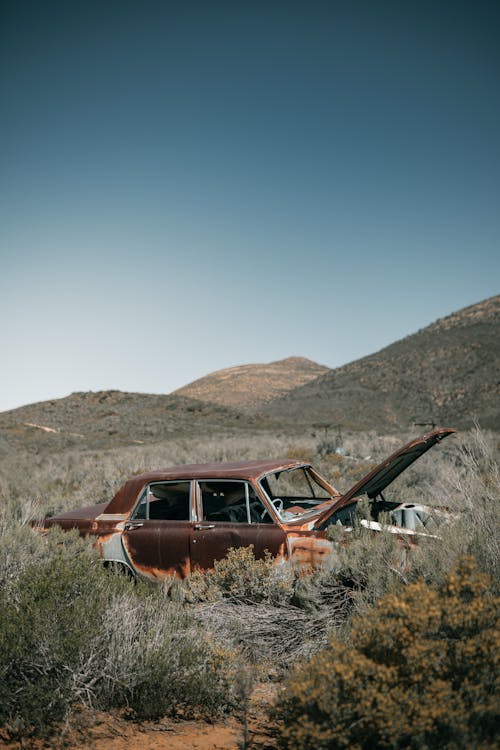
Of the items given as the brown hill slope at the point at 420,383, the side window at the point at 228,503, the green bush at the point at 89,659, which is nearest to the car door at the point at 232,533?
the side window at the point at 228,503

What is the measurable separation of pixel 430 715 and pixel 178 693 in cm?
172

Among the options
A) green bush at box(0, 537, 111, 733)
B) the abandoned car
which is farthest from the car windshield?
green bush at box(0, 537, 111, 733)

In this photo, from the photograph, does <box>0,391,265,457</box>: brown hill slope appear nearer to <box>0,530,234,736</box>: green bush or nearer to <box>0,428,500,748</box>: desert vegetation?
<box>0,428,500,748</box>: desert vegetation

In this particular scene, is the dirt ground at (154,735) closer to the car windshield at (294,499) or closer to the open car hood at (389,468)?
the open car hood at (389,468)

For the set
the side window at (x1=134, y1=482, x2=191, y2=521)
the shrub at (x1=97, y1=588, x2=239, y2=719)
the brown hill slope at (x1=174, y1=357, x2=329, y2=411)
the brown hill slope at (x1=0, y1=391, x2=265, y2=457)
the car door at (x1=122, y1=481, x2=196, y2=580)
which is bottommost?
the shrub at (x1=97, y1=588, x2=239, y2=719)

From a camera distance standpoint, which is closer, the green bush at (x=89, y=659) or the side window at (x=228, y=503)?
the green bush at (x=89, y=659)

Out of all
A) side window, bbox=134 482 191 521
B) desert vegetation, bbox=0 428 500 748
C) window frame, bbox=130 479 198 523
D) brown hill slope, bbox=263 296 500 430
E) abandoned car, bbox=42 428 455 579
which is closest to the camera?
desert vegetation, bbox=0 428 500 748

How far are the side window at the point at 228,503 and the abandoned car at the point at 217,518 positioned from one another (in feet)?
0.04

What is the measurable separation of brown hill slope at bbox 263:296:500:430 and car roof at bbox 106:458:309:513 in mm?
36384

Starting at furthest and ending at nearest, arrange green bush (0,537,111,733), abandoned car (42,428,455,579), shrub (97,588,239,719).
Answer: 1. abandoned car (42,428,455,579)
2. shrub (97,588,239,719)
3. green bush (0,537,111,733)

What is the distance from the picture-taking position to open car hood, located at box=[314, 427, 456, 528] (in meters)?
4.41

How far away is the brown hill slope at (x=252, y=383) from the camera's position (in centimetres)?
8519

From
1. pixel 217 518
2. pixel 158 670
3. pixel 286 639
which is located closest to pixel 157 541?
pixel 217 518

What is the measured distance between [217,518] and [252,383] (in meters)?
88.7
